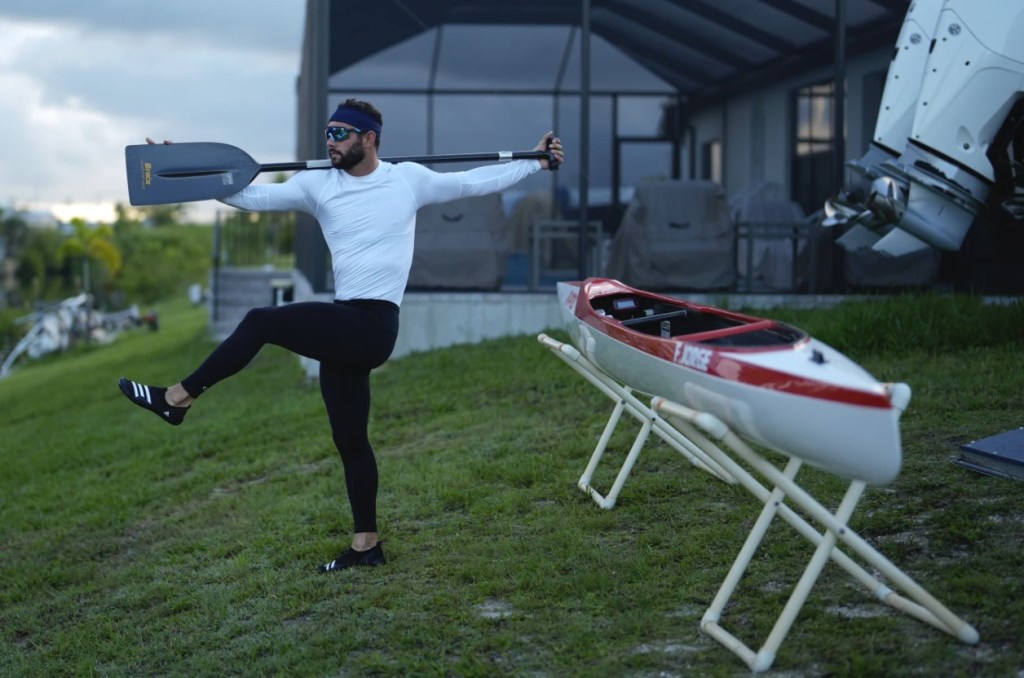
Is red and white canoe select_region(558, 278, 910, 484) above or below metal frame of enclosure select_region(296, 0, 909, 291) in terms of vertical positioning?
below

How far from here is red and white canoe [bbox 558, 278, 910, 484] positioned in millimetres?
3561

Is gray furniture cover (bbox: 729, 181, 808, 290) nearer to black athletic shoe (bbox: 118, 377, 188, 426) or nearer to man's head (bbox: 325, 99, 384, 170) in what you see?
man's head (bbox: 325, 99, 384, 170)

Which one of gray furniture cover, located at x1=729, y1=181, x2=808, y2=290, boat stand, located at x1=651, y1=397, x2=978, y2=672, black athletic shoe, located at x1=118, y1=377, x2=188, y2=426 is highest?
gray furniture cover, located at x1=729, y1=181, x2=808, y2=290

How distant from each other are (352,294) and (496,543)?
4.15 feet

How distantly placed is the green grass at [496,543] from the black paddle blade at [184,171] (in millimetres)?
1674

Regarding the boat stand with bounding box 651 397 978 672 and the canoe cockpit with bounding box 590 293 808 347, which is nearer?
the boat stand with bounding box 651 397 978 672

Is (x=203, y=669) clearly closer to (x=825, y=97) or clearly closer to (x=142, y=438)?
(x=142, y=438)

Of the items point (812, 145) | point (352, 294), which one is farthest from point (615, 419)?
point (812, 145)

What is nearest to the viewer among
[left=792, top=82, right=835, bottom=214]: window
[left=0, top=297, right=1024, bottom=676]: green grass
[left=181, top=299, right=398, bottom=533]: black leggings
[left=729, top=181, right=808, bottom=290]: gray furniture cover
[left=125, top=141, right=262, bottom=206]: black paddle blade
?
[left=0, top=297, right=1024, bottom=676]: green grass

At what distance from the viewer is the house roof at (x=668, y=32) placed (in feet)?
38.4

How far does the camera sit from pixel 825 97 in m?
12.9

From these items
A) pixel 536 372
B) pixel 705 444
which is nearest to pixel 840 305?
pixel 536 372

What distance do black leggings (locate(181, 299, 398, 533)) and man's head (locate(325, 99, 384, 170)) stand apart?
0.59 meters

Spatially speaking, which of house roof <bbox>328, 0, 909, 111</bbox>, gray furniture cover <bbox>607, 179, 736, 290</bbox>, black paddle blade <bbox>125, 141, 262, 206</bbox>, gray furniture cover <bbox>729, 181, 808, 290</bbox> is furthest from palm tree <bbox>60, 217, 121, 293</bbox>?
black paddle blade <bbox>125, 141, 262, 206</bbox>
